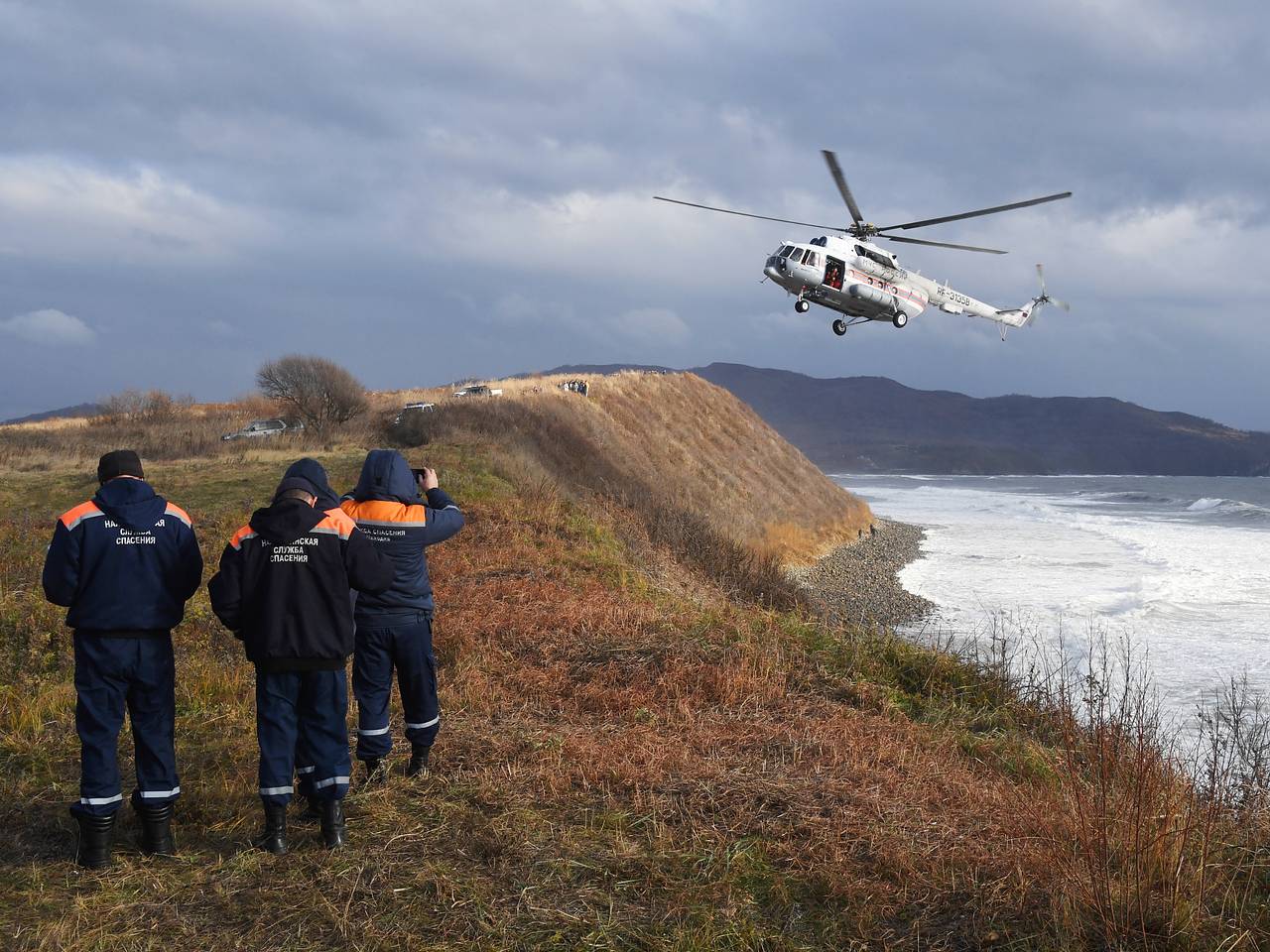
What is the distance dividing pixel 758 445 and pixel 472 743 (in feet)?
128

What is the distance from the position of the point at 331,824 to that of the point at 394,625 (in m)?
1.29

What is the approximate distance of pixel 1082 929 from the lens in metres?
4.07

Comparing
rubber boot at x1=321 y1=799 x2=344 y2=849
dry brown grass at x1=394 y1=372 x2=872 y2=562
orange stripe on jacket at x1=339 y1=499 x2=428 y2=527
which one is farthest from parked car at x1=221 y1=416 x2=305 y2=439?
rubber boot at x1=321 y1=799 x2=344 y2=849

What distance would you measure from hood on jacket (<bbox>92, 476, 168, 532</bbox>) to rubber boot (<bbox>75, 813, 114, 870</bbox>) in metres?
1.52

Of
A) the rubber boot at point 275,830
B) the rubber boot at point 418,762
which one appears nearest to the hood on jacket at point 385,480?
the rubber boot at point 418,762

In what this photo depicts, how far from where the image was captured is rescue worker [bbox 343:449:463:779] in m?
5.93

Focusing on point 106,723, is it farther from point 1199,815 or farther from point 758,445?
point 758,445

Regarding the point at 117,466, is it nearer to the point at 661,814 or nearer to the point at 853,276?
the point at 661,814

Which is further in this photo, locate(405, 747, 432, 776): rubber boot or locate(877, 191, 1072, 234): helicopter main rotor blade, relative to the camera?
locate(877, 191, 1072, 234): helicopter main rotor blade

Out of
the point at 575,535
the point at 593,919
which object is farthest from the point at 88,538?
the point at 575,535

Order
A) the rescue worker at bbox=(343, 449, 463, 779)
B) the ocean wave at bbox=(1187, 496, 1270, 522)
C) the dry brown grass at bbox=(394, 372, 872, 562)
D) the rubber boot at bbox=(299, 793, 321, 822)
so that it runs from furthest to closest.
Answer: the ocean wave at bbox=(1187, 496, 1270, 522), the dry brown grass at bbox=(394, 372, 872, 562), the rescue worker at bbox=(343, 449, 463, 779), the rubber boot at bbox=(299, 793, 321, 822)

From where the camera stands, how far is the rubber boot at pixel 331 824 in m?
5.06

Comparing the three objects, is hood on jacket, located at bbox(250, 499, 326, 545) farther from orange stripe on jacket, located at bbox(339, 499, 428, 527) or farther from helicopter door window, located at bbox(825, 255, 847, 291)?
helicopter door window, located at bbox(825, 255, 847, 291)

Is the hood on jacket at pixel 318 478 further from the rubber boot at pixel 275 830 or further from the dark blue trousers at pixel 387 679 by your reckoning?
the rubber boot at pixel 275 830
